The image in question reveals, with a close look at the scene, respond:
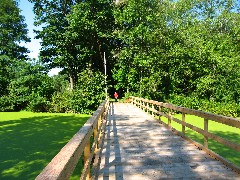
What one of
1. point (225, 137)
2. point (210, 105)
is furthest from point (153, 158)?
point (210, 105)

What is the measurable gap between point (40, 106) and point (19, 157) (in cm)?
1816

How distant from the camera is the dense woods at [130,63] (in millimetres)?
26453

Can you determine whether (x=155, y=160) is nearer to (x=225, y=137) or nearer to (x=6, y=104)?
(x=225, y=137)

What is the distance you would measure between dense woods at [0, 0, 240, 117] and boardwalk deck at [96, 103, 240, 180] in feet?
58.7

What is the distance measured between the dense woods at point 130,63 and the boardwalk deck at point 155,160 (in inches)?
705

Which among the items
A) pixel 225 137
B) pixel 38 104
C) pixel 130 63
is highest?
pixel 130 63

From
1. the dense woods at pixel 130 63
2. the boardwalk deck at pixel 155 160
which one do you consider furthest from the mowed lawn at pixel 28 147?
the dense woods at pixel 130 63

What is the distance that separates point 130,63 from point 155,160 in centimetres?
2446

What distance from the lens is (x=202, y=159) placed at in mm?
5352

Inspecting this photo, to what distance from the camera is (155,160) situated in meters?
5.27

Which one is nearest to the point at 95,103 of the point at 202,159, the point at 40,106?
A: the point at 40,106

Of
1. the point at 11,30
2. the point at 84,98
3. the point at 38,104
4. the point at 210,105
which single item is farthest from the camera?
the point at 11,30

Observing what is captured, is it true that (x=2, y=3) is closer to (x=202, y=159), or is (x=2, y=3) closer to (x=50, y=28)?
(x=50, y=28)

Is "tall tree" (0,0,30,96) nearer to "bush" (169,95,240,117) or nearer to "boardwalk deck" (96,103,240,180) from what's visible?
"bush" (169,95,240,117)
